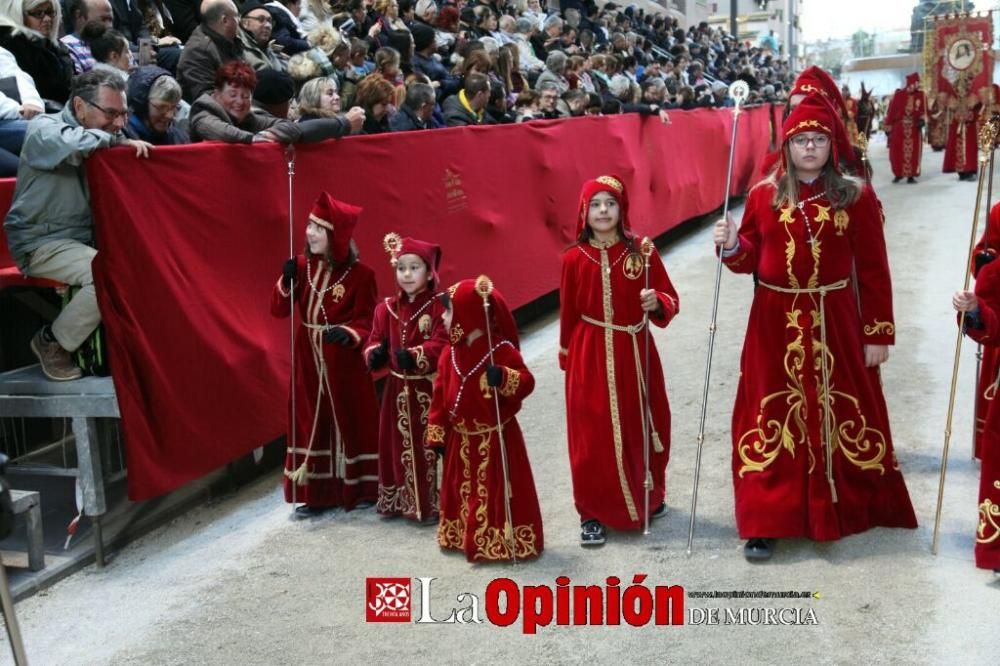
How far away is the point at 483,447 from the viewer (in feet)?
17.1

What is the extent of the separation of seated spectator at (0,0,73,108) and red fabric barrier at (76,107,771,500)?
4.71 feet

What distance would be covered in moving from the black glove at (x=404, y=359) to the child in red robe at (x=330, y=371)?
0.40 meters

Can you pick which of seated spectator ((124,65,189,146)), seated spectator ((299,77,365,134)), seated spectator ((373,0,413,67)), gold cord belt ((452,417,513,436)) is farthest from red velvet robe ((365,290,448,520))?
seated spectator ((373,0,413,67))

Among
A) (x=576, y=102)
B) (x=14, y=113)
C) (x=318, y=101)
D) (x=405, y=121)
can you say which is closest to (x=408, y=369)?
(x=318, y=101)

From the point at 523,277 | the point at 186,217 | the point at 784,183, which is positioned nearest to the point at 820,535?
the point at 784,183

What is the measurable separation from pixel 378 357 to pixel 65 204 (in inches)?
65.9

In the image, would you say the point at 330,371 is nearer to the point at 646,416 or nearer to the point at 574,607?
the point at 646,416

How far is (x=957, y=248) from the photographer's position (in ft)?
44.4

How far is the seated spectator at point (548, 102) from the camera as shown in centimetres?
1227

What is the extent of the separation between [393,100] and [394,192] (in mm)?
1082

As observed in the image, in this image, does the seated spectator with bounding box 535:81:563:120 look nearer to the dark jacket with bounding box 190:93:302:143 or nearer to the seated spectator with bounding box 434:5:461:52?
the seated spectator with bounding box 434:5:461:52

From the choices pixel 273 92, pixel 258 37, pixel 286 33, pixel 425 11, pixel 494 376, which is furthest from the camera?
pixel 425 11

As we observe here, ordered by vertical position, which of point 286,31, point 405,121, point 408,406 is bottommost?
point 408,406

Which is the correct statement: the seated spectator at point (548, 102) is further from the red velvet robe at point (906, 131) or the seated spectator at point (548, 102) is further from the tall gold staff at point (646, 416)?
the red velvet robe at point (906, 131)
